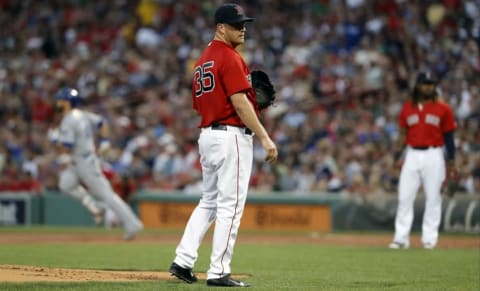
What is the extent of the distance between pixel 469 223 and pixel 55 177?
30.7 feet

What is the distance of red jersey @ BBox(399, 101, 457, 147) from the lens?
13406 mm

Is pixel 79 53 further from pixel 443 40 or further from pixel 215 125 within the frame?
pixel 215 125

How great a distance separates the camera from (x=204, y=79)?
8.23m

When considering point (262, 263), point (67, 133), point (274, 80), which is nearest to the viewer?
point (262, 263)

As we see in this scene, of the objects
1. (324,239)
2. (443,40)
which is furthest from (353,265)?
(443,40)

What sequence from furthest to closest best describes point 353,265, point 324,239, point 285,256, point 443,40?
point 443,40, point 324,239, point 285,256, point 353,265

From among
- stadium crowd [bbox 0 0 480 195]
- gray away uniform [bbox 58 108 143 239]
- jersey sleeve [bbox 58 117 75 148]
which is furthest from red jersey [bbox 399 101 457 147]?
stadium crowd [bbox 0 0 480 195]

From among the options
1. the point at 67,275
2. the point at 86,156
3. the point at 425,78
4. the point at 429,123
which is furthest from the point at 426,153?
the point at 67,275

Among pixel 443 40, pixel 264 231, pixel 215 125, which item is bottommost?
pixel 264 231

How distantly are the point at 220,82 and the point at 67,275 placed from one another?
7.47ft

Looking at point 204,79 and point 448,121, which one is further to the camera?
point 448,121

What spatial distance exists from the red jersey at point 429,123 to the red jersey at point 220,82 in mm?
5656

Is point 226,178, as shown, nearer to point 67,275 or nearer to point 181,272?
point 181,272

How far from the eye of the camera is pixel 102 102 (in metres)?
25.1
